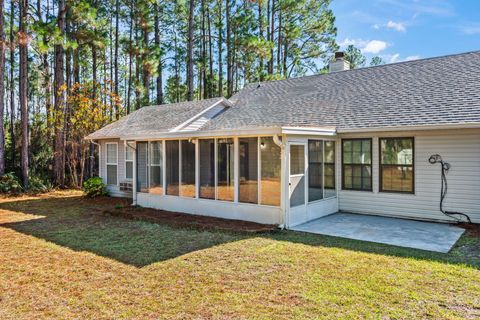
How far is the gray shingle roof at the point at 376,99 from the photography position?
337 inches

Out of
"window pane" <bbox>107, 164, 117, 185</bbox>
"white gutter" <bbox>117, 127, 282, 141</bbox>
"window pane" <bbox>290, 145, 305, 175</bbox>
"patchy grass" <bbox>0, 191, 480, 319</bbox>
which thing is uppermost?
"white gutter" <bbox>117, 127, 282, 141</bbox>

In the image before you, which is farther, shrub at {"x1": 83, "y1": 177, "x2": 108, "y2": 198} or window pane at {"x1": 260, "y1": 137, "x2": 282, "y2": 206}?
shrub at {"x1": 83, "y1": 177, "x2": 108, "y2": 198}

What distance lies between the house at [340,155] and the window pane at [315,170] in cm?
5

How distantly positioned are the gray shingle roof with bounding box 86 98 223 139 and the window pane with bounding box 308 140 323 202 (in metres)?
5.47

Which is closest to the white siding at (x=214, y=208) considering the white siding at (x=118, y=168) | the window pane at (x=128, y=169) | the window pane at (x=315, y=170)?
the window pane at (x=315, y=170)

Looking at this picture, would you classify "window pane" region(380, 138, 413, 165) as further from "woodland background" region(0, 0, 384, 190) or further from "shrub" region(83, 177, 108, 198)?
"woodland background" region(0, 0, 384, 190)

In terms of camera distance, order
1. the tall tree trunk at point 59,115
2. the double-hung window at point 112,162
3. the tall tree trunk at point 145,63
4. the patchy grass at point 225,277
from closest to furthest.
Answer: the patchy grass at point 225,277, the double-hung window at point 112,162, the tall tree trunk at point 59,115, the tall tree trunk at point 145,63

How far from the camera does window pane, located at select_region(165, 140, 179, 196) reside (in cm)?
980

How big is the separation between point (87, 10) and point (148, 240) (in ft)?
40.1

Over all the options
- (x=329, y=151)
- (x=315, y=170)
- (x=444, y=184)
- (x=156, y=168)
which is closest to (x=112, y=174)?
(x=156, y=168)

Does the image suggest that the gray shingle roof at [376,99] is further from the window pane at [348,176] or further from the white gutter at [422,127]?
the window pane at [348,176]

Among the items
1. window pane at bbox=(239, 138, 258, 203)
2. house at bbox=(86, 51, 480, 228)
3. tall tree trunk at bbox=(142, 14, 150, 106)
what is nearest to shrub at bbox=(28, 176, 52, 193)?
house at bbox=(86, 51, 480, 228)

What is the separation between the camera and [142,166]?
10.8 m

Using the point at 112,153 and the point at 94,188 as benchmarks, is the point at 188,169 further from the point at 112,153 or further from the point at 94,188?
the point at 112,153
